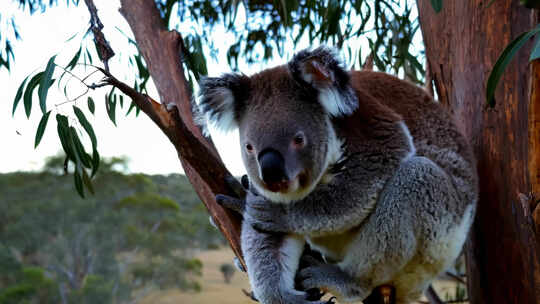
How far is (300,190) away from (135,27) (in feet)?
3.83

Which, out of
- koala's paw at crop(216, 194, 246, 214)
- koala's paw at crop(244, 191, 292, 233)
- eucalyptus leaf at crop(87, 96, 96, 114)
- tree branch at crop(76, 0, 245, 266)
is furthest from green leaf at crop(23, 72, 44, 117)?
koala's paw at crop(244, 191, 292, 233)

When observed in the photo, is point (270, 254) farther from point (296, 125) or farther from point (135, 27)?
point (135, 27)

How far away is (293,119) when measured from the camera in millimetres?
1602

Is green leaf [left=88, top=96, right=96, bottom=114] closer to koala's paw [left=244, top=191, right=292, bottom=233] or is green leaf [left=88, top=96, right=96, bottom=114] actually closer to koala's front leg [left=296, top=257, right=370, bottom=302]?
koala's paw [left=244, top=191, right=292, bottom=233]

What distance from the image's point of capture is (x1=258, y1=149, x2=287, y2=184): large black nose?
146cm

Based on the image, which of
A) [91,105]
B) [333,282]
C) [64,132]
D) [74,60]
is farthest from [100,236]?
[333,282]

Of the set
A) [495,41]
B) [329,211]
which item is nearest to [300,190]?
[329,211]

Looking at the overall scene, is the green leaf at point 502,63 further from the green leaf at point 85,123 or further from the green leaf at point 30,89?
the green leaf at point 30,89

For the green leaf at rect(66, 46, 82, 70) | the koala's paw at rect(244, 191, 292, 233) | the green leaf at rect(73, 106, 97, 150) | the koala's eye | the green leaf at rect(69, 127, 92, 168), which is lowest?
the koala's paw at rect(244, 191, 292, 233)

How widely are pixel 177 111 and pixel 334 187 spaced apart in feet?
1.87

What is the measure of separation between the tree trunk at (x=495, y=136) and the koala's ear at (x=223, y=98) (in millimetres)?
943

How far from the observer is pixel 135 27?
223cm

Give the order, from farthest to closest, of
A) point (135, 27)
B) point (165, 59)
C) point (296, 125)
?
point (135, 27) < point (165, 59) < point (296, 125)

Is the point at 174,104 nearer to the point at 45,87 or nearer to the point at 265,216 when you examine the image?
the point at 265,216
